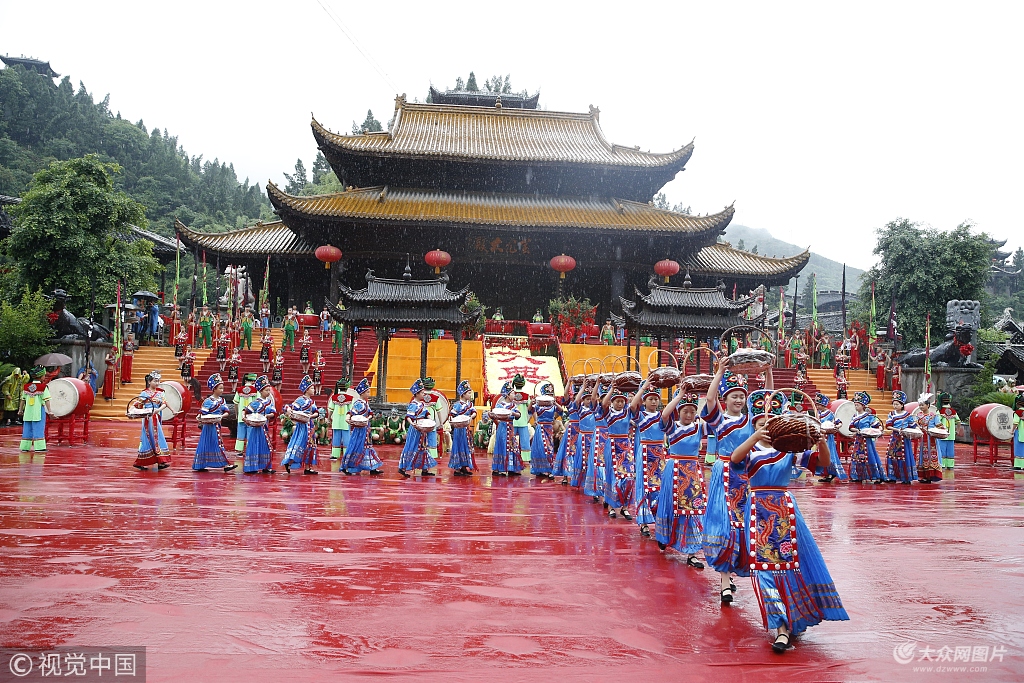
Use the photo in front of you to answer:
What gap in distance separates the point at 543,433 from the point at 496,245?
50.4 ft

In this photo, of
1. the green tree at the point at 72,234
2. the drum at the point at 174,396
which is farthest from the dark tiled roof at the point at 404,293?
the green tree at the point at 72,234

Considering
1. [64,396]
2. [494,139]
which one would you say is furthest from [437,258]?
[64,396]

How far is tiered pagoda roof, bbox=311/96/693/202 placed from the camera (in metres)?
27.1

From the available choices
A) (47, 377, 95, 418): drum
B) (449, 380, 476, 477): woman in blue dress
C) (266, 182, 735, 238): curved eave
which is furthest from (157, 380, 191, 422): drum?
(266, 182, 735, 238): curved eave

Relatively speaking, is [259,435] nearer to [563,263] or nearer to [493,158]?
[563,263]

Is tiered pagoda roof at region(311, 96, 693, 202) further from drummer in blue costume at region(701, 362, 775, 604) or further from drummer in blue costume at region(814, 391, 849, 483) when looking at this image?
drummer in blue costume at region(701, 362, 775, 604)

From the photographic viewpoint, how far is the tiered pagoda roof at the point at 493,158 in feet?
88.8

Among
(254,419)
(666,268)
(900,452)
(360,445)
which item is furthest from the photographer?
(666,268)

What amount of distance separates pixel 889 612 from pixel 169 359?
20.9 metres

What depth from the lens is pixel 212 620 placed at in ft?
14.0

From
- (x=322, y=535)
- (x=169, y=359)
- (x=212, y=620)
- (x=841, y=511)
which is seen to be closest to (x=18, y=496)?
(x=322, y=535)

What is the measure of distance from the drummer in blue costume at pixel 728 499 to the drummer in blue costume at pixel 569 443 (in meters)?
4.76

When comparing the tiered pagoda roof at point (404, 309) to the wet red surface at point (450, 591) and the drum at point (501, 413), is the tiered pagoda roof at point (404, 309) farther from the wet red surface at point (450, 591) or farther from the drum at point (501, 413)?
the wet red surface at point (450, 591)

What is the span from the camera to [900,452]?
12234mm
